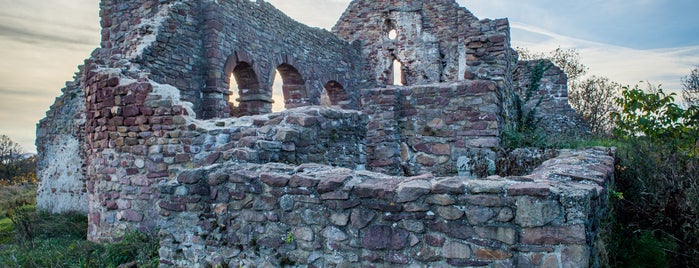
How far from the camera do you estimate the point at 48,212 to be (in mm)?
9727

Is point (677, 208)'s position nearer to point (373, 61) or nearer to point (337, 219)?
point (337, 219)

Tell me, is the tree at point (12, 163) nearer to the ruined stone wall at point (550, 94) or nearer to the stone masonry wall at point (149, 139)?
the stone masonry wall at point (149, 139)

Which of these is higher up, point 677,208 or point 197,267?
point 677,208

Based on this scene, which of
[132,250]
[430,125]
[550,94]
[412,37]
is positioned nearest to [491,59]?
[430,125]

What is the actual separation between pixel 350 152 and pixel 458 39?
39.9 ft

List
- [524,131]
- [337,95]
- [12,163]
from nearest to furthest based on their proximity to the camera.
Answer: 1. [524,131]
2. [337,95]
3. [12,163]

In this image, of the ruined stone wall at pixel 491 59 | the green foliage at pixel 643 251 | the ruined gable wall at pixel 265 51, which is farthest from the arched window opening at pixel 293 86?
the green foliage at pixel 643 251

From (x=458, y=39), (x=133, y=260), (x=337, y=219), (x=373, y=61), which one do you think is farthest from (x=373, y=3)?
(x=337, y=219)

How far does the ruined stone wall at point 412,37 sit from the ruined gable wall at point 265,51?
204 cm

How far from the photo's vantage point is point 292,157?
16.8 feet

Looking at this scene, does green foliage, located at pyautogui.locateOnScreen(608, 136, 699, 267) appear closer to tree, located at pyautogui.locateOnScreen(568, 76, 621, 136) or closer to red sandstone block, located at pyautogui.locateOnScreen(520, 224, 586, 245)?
red sandstone block, located at pyautogui.locateOnScreen(520, 224, 586, 245)

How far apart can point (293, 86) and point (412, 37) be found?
6.84 meters

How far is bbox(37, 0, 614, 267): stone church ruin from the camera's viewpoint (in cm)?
272

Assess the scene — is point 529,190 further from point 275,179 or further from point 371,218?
point 275,179
